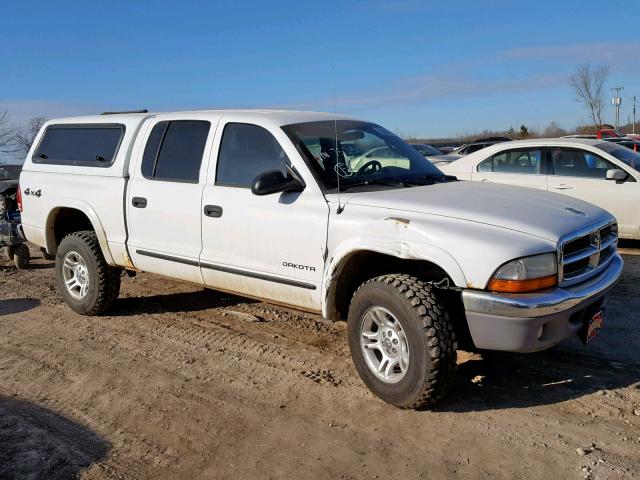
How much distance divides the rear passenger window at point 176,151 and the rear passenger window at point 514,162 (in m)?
5.43

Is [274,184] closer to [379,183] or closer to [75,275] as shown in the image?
[379,183]

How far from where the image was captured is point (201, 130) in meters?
5.20

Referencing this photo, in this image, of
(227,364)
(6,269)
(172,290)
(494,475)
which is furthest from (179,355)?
(6,269)

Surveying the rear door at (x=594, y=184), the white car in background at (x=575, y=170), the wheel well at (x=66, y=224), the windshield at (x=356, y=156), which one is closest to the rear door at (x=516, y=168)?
the white car in background at (x=575, y=170)

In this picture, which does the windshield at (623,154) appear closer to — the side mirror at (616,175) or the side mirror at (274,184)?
the side mirror at (616,175)

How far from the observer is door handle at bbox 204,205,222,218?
190 inches

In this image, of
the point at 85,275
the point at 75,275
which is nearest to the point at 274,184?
the point at 85,275

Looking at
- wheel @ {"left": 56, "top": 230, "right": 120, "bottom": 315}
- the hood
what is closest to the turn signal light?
the hood

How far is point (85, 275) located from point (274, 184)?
2.90 meters

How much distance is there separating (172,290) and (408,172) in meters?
3.57

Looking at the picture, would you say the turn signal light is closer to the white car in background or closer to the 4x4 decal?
the 4x4 decal

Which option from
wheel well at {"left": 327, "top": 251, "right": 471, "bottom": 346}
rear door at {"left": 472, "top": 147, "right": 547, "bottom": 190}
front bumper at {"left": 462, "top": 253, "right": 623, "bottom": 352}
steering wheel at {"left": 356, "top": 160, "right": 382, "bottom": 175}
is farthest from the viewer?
rear door at {"left": 472, "top": 147, "right": 547, "bottom": 190}

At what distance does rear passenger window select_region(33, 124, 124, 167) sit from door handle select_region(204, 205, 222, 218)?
1.50 metres

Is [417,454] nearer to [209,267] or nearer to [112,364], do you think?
[209,267]
